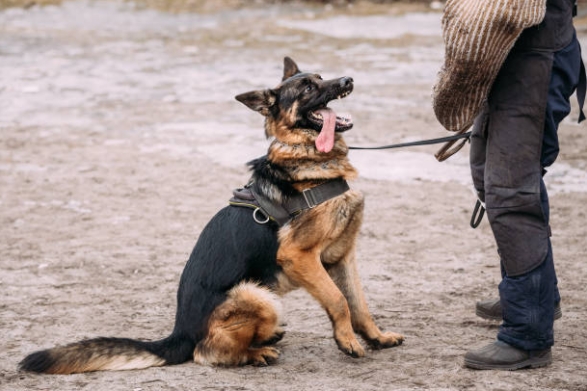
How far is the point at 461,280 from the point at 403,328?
945 mm

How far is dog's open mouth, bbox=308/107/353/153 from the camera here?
171 inches

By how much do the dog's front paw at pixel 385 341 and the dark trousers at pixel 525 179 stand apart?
69 centimetres

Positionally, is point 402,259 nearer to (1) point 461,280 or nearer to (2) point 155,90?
(1) point 461,280

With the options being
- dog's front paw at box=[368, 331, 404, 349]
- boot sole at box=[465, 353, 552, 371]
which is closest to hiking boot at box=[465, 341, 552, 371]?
boot sole at box=[465, 353, 552, 371]

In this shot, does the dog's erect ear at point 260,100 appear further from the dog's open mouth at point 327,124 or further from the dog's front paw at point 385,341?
the dog's front paw at point 385,341

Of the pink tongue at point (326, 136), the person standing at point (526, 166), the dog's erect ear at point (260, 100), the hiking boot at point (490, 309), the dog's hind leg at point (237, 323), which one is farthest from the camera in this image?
the hiking boot at point (490, 309)

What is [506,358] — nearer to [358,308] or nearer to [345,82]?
[358,308]

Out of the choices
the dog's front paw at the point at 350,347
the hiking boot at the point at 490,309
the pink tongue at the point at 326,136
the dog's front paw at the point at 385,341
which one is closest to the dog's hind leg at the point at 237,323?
the dog's front paw at the point at 350,347

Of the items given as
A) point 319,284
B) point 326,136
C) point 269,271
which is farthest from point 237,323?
point 326,136

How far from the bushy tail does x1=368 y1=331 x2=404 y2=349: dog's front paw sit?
983mm

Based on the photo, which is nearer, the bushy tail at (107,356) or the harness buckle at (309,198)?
the bushy tail at (107,356)

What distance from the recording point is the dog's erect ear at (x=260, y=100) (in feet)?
14.6

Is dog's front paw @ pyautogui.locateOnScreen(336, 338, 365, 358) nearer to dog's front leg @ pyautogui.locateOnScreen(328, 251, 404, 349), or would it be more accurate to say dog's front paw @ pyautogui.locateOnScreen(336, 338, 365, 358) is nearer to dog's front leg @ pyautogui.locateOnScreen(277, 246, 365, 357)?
dog's front leg @ pyautogui.locateOnScreen(277, 246, 365, 357)

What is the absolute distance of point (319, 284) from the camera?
4125 mm
